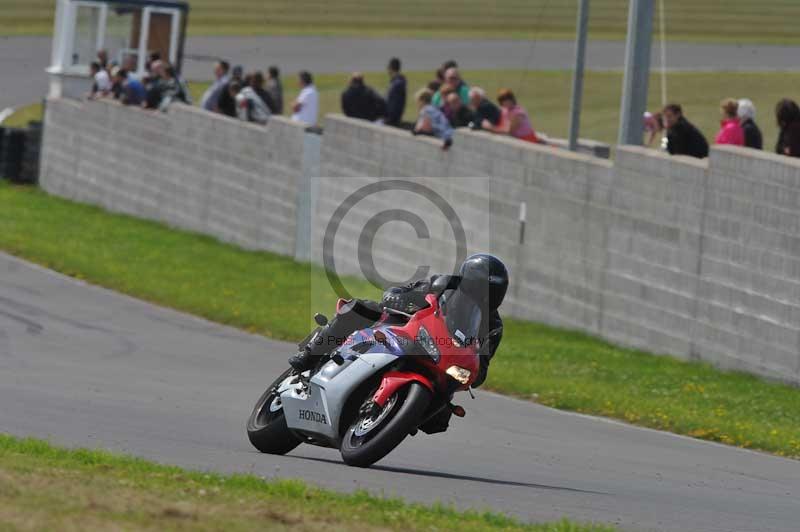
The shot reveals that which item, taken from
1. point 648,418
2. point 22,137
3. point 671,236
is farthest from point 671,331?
point 22,137

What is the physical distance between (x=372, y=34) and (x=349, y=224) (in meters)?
27.9

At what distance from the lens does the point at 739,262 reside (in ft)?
56.6

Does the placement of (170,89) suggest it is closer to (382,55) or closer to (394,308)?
(382,55)

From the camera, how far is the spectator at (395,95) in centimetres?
2425

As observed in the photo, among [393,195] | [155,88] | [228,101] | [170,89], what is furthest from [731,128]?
[155,88]

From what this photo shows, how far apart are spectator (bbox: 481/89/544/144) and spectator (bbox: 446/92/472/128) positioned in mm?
705

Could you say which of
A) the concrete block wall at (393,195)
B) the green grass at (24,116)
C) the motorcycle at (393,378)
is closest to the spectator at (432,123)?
the concrete block wall at (393,195)

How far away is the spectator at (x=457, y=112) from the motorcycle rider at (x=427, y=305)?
12658 mm

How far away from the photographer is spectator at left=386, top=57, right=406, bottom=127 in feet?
79.6

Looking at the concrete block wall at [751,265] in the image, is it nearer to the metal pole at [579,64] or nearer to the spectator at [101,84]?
the metal pole at [579,64]

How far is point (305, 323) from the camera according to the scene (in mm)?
19891

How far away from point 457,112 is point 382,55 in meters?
25.3

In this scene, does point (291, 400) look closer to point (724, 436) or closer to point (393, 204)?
point (724, 436)

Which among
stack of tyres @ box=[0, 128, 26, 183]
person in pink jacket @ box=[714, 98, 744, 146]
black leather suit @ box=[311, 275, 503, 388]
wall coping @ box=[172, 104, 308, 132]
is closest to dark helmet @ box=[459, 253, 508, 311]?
black leather suit @ box=[311, 275, 503, 388]
